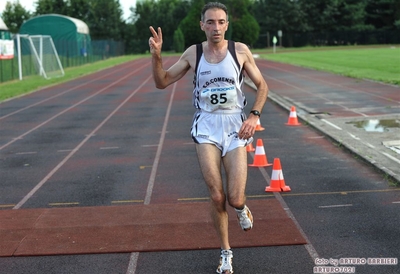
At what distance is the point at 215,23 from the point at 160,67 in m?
0.58

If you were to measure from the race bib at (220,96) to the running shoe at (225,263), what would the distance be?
1142 mm

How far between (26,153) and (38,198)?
4.24 metres

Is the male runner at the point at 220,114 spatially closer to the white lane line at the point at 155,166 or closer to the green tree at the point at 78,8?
the white lane line at the point at 155,166

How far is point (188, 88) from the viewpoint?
29.6 m

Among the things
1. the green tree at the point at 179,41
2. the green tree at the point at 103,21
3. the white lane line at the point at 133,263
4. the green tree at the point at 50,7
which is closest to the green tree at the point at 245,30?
the green tree at the point at 179,41

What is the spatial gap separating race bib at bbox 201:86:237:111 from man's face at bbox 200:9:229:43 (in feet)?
1.25

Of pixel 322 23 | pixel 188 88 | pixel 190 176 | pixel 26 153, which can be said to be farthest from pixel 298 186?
pixel 322 23

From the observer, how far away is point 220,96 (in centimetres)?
585

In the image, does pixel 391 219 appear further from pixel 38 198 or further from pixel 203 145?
pixel 38 198

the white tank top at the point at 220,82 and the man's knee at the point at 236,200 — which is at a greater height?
the white tank top at the point at 220,82

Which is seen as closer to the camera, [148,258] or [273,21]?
[148,258]

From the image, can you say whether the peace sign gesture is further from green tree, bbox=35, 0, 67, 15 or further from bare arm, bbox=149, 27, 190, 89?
green tree, bbox=35, 0, 67, 15

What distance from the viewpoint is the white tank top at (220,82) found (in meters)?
5.83

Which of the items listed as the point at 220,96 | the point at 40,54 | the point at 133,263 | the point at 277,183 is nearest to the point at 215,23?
the point at 220,96
